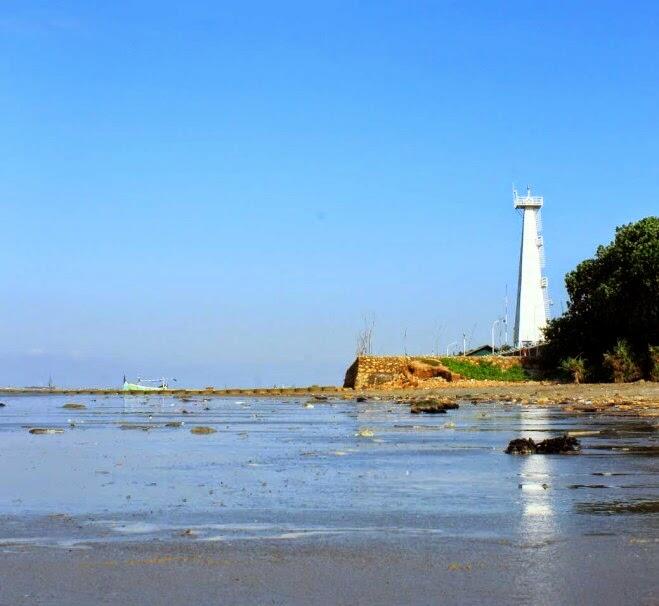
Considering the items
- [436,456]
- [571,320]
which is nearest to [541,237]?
[571,320]

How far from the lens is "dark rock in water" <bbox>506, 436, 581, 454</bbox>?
543 inches

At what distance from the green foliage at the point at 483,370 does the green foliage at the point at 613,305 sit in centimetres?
205

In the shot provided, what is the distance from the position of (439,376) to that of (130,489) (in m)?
47.7

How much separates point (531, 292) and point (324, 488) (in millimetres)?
62700

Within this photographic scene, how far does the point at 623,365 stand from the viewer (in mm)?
49906

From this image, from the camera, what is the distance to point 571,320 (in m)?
56.3

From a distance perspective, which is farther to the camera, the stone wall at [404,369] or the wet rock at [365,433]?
the stone wall at [404,369]

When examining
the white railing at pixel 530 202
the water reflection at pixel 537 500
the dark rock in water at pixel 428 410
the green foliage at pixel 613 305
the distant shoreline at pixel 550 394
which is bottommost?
the water reflection at pixel 537 500

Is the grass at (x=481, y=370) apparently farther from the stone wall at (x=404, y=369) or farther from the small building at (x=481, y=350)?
the small building at (x=481, y=350)

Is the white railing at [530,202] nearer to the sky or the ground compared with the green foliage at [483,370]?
nearer to the sky

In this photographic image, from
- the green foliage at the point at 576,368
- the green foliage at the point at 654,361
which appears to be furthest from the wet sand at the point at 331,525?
the green foliage at the point at 576,368

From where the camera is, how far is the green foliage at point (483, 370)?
57.6 meters

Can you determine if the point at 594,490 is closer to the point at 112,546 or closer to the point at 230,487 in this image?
the point at 230,487

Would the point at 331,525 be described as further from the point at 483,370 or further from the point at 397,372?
the point at 397,372
